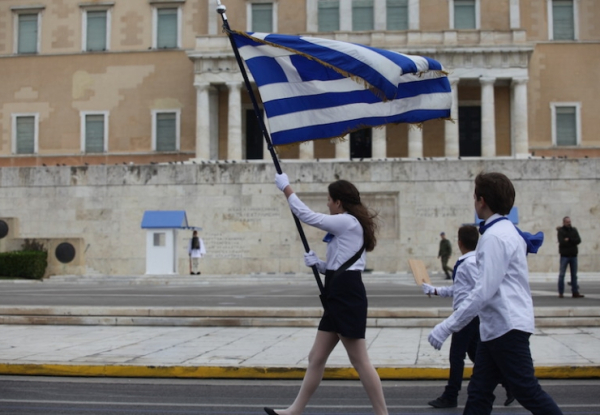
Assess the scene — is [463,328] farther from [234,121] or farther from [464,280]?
[234,121]

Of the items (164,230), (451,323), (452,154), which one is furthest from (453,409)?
(452,154)

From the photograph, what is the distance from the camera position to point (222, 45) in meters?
42.8

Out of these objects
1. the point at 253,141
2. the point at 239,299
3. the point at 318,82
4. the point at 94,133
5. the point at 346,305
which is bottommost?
the point at 239,299

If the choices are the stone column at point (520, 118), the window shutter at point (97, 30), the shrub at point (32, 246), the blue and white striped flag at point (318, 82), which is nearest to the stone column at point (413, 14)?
the stone column at point (520, 118)

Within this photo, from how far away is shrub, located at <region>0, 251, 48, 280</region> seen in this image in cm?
3166

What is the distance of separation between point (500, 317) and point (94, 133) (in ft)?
143

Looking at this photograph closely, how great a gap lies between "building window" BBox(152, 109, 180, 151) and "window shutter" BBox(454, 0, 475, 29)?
50.3ft

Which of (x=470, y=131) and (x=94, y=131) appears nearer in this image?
(x=470, y=131)

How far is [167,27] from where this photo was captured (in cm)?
4706

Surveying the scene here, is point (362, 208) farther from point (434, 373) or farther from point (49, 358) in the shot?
point (49, 358)

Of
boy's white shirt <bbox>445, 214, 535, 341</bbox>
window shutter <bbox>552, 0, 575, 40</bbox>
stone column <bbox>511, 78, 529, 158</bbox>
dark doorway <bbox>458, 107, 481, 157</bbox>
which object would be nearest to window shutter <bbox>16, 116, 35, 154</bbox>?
dark doorway <bbox>458, 107, 481, 157</bbox>

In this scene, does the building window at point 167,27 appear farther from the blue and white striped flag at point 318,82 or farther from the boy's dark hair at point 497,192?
the boy's dark hair at point 497,192

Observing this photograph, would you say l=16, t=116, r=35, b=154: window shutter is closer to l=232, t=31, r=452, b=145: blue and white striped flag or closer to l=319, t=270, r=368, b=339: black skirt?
l=232, t=31, r=452, b=145: blue and white striped flag

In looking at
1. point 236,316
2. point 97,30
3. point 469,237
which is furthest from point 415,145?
point 469,237
